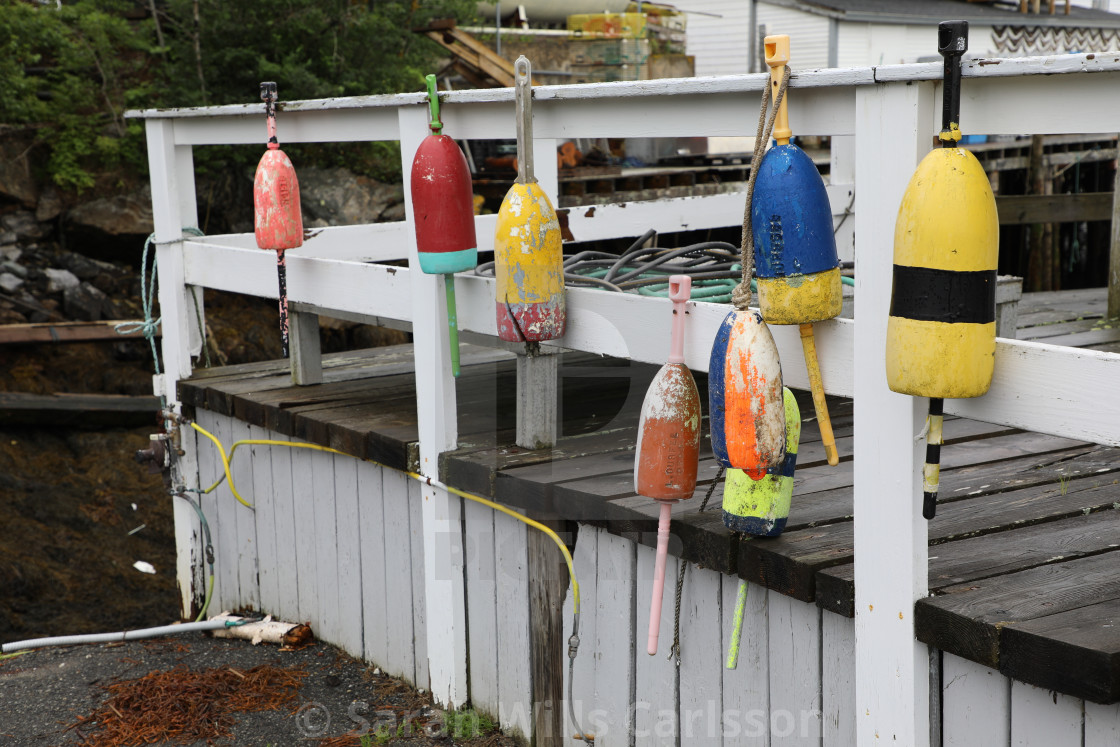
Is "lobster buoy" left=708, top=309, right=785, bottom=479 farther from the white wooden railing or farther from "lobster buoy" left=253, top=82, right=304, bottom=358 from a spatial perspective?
"lobster buoy" left=253, top=82, right=304, bottom=358

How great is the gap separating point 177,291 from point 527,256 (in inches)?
105

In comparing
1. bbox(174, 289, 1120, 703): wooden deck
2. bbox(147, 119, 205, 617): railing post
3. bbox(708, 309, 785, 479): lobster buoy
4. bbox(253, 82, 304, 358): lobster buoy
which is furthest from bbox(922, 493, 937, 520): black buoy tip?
bbox(147, 119, 205, 617): railing post

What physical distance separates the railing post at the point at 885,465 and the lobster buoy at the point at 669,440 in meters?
Answer: 0.46

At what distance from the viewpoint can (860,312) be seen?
2439mm

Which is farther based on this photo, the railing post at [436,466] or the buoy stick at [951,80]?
the railing post at [436,466]

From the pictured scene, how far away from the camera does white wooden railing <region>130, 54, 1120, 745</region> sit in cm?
212

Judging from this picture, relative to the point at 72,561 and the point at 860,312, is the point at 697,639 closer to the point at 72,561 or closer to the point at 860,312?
the point at 860,312

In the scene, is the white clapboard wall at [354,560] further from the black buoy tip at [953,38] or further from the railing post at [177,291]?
the black buoy tip at [953,38]

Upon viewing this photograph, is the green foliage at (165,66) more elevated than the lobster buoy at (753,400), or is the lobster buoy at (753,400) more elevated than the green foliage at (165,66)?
the green foliage at (165,66)

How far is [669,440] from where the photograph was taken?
9.17 ft

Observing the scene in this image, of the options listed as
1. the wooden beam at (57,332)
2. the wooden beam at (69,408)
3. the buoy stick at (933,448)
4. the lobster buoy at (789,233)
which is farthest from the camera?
the wooden beam at (57,332)

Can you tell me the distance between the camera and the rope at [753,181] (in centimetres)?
244

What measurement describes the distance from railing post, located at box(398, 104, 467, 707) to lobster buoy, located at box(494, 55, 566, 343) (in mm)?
528

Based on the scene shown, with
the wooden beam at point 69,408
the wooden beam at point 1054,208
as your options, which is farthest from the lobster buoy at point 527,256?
the wooden beam at point 69,408
